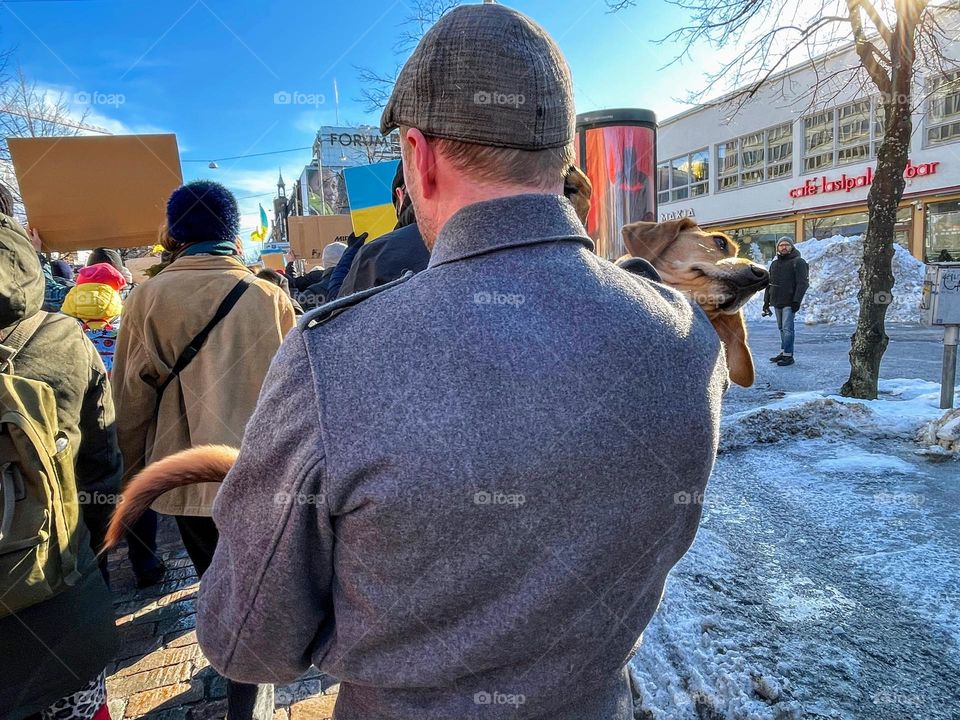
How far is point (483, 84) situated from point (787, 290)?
1126 centimetres

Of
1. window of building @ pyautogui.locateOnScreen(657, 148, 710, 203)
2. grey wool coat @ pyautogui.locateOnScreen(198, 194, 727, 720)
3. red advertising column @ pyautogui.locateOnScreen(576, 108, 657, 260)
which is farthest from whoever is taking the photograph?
window of building @ pyautogui.locateOnScreen(657, 148, 710, 203)

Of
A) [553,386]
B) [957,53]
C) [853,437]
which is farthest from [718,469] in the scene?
[957,53]

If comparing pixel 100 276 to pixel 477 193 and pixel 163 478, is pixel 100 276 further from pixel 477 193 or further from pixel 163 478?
pixel 477 193

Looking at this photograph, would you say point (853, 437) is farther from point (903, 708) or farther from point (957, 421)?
point (903, 708)

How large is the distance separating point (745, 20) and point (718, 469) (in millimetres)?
5785

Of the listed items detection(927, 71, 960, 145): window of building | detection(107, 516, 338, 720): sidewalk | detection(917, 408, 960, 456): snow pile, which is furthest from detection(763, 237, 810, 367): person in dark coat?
detection(927, 71, 960, 145): window of building

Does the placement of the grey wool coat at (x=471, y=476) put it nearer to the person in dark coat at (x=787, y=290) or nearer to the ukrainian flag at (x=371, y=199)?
the ukrainian flag at (x=371, y=199)

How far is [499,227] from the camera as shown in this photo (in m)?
0.87

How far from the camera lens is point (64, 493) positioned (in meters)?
1.73

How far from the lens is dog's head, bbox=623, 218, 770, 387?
1.85 metres

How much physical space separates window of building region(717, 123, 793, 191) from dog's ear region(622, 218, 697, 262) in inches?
1089

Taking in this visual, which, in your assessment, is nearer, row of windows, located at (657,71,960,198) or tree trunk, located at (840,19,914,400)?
tree trunk, located at (840,19,914,400)

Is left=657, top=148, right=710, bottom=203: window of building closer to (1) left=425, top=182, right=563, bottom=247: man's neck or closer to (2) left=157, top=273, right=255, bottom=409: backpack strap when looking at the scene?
(2) left=157, top=273, right=255, bottom=409: backpack strap

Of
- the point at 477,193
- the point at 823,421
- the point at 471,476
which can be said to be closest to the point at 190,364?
the point at 477,193
